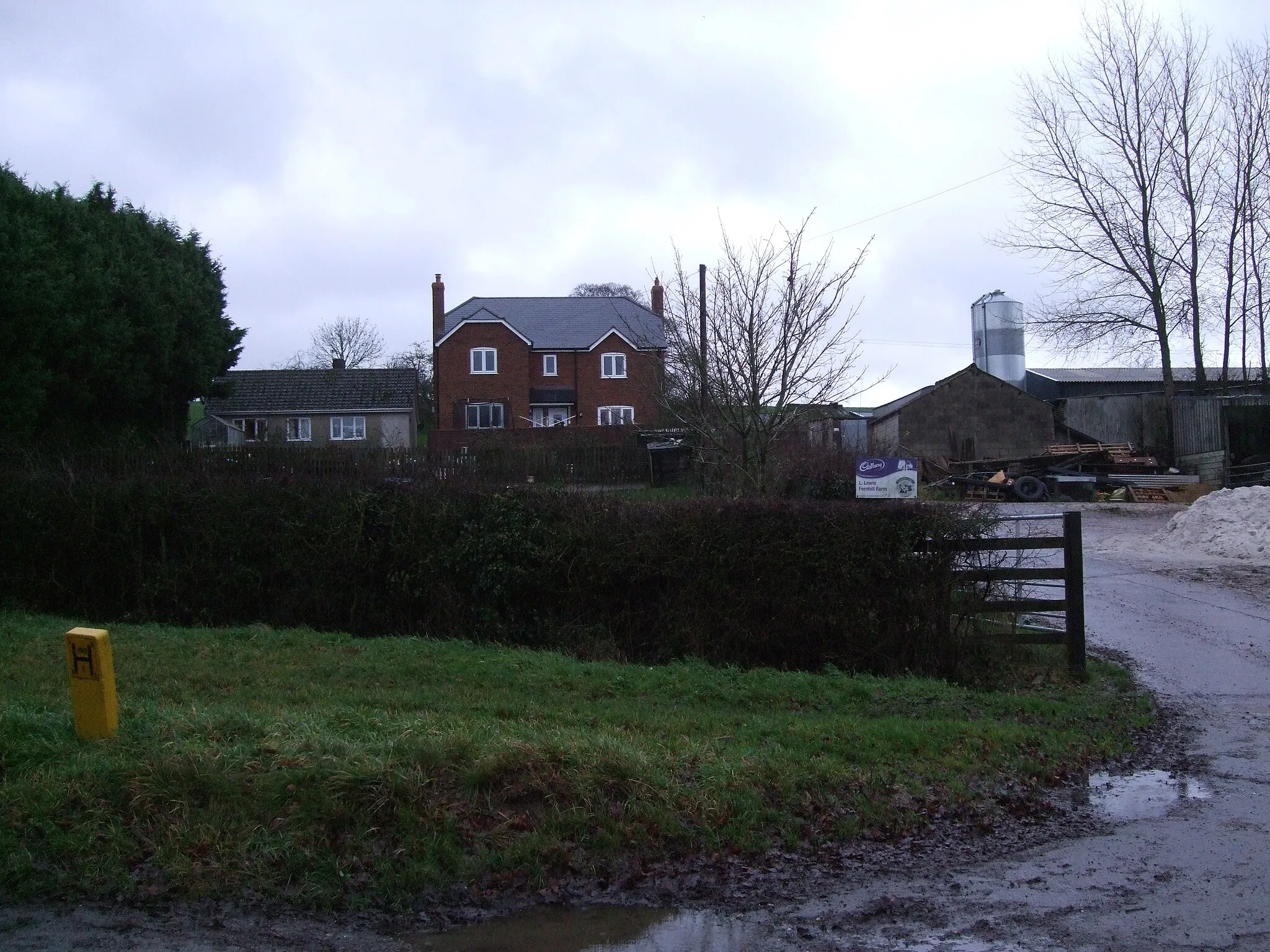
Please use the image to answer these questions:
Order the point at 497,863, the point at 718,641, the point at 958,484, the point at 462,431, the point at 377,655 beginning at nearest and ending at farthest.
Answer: the point at 497,863 → the point at 377,655 → the point at 718,641 → the point at 958,484 → the point at 462,431

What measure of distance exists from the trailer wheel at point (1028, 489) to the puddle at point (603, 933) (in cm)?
3539

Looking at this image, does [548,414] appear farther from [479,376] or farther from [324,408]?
[324,408]

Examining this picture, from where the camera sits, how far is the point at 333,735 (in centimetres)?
666

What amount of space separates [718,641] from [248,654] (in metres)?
4.74

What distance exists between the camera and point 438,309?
183ft

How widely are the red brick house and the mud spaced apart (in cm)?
4589

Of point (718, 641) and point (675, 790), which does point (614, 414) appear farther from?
point (675, 790)

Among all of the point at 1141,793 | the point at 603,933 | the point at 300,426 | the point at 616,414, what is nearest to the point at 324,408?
the point at 300,426

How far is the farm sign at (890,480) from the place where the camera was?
41.9 ft

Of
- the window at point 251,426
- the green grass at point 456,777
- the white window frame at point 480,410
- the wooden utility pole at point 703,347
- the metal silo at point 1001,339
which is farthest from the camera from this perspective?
the metal silo at point 1001,339

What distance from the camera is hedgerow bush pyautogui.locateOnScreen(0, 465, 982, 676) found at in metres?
11.1

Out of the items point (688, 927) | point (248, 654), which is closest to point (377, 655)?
point (248, 654)

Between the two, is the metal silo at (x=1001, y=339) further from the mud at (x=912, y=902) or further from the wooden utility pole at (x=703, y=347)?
the mud at (x=912, y=902)

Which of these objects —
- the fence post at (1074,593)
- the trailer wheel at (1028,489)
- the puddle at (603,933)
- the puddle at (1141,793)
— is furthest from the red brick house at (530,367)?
the puddle at (603,933)
